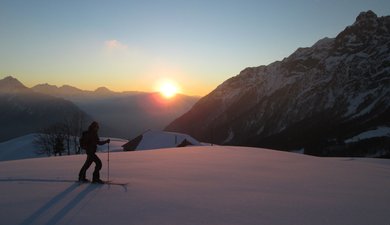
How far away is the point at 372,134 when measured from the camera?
570 ft

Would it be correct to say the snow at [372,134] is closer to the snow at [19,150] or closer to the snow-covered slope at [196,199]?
the snow at [19,150]

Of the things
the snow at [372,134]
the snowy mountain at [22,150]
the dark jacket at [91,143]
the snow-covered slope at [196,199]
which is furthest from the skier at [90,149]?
the snow at [372,134]

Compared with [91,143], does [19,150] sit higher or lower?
lower

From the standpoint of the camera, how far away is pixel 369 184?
1387cm

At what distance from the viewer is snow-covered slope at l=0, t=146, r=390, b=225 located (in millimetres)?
8539

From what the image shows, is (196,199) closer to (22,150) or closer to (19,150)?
(22,150)

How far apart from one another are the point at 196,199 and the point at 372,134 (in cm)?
18271

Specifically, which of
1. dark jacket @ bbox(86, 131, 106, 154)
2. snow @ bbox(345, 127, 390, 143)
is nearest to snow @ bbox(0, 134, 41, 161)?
dark jacket @ bbox(86, 131, 106, 154)

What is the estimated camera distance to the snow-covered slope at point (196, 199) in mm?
8539

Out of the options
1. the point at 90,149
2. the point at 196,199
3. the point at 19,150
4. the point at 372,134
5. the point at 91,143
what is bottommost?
the point at 19,150

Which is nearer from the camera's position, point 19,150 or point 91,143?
point 91,143

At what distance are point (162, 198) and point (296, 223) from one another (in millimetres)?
3686

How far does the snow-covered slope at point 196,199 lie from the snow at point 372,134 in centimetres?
17208

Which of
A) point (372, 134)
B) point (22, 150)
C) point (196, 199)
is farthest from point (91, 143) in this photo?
point (372, 134)
